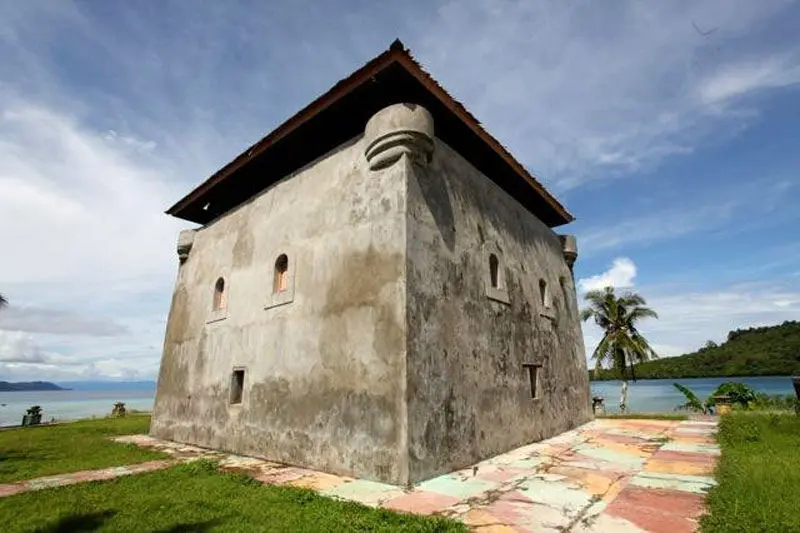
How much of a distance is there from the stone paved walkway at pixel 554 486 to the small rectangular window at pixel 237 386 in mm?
1123

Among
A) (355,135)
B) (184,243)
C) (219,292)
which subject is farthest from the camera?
(184,243)

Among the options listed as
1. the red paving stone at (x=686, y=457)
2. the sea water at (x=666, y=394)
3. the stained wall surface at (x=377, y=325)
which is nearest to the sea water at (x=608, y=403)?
the sea water at (x=666, y=394)

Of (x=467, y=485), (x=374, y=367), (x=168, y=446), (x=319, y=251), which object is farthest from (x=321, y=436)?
(x=168, y=446)

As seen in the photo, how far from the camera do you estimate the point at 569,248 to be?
13.8 meters

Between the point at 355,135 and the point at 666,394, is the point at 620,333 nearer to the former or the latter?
the point at 355,135

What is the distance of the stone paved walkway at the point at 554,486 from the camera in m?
4.09

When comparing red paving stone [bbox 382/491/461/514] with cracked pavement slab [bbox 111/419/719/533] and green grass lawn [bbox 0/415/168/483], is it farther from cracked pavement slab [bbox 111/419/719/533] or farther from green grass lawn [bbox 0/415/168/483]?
green grass lawn [bbox 0/415/168/483]

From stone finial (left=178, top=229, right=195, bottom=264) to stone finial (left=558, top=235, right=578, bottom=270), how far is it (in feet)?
38.0

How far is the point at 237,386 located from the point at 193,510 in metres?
4.41

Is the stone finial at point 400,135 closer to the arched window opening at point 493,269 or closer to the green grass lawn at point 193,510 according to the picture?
the arched window opening at point 493,269

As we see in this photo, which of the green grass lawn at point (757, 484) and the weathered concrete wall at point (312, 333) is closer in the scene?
the green grass lawn at point (757, 484)

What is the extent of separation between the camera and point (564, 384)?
11.3 meters

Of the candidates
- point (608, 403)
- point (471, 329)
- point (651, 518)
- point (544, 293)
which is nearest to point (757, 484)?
point (651, 518)

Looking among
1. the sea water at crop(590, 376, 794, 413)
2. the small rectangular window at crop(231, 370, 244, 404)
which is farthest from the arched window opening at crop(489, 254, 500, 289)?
the sea water at crop(590, 376, 794, 413)
